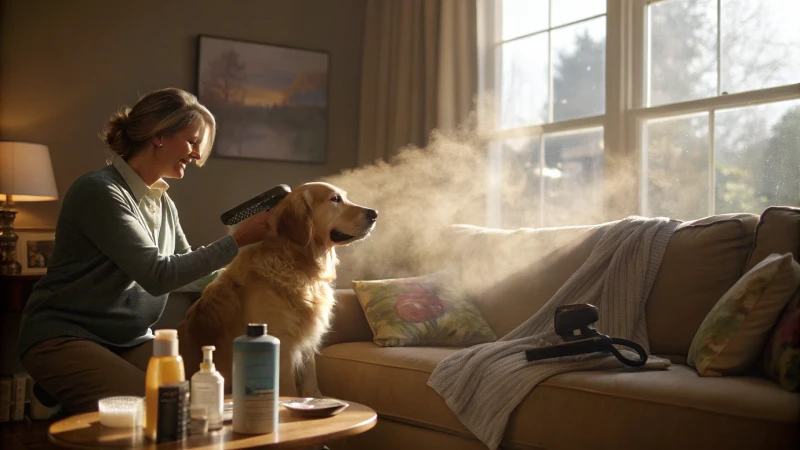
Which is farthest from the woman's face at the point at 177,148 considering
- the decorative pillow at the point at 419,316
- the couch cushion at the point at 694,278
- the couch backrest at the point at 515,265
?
the couch cushion at the point at 694,278

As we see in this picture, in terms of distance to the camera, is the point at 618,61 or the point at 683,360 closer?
the point at 683,360

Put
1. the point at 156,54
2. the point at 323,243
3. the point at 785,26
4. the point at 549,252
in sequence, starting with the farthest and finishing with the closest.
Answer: the point at 156,54 → the point at 785,26 → the point at 549,252 → the point at 323,243

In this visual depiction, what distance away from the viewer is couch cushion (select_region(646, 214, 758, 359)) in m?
2.26

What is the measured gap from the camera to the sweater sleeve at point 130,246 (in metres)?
1.87

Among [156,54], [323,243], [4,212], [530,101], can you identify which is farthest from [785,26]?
[4,212]

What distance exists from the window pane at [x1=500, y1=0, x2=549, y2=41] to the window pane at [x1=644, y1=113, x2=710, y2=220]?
92 centimetres

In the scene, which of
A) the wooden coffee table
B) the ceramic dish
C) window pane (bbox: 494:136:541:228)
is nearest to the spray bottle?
the wooden coffee table

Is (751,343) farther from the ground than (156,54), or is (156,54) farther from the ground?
(156,54)

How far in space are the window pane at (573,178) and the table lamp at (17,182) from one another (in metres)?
2.51

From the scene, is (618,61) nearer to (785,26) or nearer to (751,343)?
(785,26)

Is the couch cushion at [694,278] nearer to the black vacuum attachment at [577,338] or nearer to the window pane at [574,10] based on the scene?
the black vacuum attachment at [577,338]

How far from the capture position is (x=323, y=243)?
2.36m

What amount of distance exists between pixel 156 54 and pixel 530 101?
7.06ft

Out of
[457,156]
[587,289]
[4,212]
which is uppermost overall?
[457,156]
